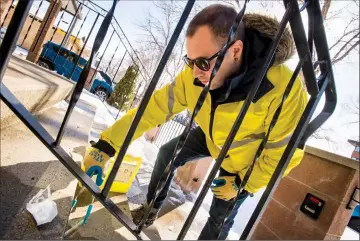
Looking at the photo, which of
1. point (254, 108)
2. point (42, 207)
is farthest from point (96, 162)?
point (254, 108)

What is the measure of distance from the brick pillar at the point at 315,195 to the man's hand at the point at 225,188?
1543 millimetres

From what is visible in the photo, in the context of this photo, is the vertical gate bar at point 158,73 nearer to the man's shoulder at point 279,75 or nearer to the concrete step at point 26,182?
the concrete step at point 26,182

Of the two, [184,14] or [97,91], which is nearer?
[184,14]

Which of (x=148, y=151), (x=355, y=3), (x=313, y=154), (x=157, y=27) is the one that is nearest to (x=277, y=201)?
(x=313, y=154)

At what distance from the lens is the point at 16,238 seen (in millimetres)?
1207

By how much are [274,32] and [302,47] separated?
72 cm

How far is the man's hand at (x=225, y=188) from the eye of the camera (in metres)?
1.86

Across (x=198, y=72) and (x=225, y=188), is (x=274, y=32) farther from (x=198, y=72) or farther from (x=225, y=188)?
(x=225, y=188)

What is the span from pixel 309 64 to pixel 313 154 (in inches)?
94.6

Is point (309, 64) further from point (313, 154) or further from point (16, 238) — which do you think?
point (313, 154)

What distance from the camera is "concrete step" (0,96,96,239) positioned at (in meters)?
1.30

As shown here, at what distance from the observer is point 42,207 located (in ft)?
4.61

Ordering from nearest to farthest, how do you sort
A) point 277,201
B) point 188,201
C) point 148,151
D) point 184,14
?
point 184,14 < point 277,201 < point 188,201 < point 148,151

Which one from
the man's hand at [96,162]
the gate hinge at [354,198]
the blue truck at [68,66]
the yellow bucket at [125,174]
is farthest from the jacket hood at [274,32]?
the blue truck at [68,66]
